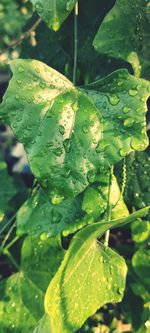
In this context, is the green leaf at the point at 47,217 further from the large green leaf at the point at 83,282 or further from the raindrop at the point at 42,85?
the raindrop at the point at 42,85

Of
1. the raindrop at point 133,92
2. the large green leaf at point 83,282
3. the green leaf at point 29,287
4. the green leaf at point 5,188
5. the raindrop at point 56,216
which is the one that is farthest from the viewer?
the green leaf at point 5,188

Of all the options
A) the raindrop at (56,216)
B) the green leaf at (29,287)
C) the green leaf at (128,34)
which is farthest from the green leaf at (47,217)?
the green leaf at (128,34)

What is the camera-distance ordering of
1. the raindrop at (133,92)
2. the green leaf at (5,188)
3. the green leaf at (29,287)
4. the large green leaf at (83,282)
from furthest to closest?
the green leaf at (5,188), the green leaf at (29,287), the raindrop at (133,92), the large green leaf at (83,282)

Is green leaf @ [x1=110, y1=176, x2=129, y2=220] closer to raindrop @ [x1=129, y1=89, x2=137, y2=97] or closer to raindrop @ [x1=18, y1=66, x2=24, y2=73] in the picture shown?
raindrop @ [x1=129, y1=89, x2=137, y2=97]

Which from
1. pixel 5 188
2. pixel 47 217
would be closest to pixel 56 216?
pixel 47 217

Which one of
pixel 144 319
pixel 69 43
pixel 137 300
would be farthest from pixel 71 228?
pixel 69 43

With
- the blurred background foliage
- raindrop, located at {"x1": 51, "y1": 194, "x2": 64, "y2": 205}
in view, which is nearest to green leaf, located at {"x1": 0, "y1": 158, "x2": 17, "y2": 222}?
the blurred background foliage

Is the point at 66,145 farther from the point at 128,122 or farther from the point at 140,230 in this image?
the point at 140,230
